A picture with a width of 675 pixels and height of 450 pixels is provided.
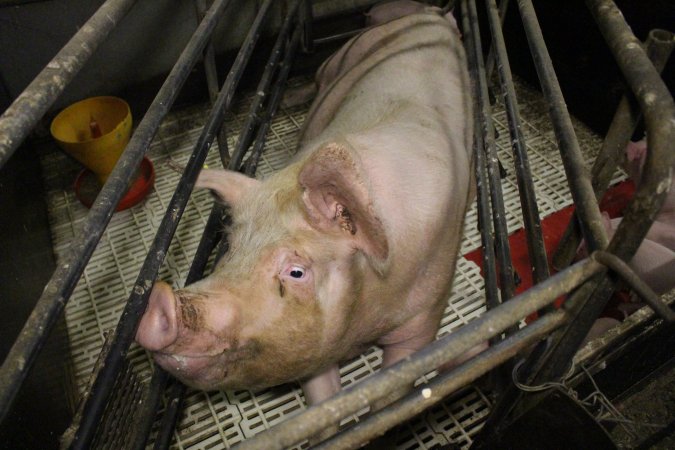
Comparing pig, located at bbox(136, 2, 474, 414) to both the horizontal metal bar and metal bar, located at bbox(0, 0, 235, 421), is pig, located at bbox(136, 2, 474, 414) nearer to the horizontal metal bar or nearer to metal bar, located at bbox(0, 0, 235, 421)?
metal bar, located at bbox(0, 0, 235, 421)

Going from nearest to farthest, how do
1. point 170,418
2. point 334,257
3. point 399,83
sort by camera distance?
point 334,257 < point 170,418 < point 399,83

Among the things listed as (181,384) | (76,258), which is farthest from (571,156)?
(181,384)

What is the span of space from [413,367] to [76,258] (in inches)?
30.6

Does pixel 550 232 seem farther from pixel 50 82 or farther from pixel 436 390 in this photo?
pixel 50 82

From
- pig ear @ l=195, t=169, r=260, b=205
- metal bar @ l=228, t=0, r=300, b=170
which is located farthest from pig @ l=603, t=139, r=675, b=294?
metal bar @ l=228, t=0, r=300, b=170

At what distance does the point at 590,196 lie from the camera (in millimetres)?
1203

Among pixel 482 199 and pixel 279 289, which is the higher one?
pixel 279 289

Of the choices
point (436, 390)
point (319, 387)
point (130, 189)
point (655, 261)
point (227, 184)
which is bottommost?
point (130, 189)

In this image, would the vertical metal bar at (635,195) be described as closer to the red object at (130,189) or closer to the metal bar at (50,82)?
the metal bar at (50,82)

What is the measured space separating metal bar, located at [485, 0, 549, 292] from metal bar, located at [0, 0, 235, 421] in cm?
118

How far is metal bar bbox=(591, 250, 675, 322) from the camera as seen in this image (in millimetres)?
1009

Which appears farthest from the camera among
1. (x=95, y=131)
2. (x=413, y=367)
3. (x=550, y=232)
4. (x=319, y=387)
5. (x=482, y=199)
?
(x=95, y=131)

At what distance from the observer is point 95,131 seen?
3.14 metres

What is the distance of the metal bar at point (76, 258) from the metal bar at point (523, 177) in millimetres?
1179
